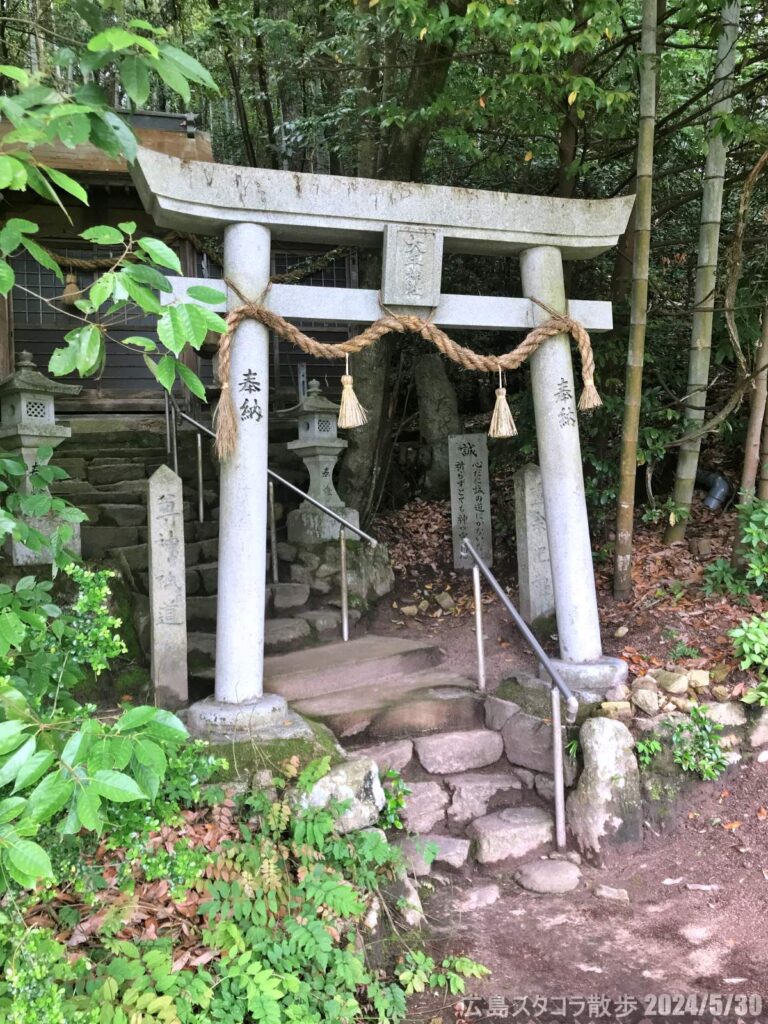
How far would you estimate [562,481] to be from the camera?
5031 millimetres

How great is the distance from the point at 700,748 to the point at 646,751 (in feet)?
1.17

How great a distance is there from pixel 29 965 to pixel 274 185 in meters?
3.96

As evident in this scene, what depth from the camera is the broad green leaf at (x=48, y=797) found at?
162cm

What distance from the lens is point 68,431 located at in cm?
590

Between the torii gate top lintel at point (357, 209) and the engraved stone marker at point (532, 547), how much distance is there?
5.69ft

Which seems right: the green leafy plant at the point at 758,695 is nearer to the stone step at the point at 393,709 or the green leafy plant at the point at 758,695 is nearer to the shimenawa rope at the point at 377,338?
the stone step at the point at 393,709

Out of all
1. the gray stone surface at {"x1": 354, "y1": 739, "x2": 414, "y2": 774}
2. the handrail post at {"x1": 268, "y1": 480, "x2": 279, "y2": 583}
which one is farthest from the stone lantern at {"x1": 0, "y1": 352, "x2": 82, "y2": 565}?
the gray stone surface at {"x1": 354, "y1": 739, "x2": 414, "y2": 774}

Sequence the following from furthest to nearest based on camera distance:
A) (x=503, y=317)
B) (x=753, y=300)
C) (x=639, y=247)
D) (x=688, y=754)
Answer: (x=753, y=300) < (x=639, y=247) < (x=503, y=317) < (x=688, y=754)

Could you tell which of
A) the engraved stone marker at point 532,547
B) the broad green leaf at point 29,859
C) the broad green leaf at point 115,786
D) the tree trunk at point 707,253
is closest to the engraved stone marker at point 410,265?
the engraved stone marker at point 532,547

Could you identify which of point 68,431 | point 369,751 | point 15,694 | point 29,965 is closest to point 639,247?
point 369,751

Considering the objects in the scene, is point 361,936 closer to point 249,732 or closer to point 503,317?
point 249,732

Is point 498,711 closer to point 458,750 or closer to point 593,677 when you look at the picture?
point 458,750

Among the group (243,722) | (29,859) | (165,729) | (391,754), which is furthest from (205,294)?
(391,754)

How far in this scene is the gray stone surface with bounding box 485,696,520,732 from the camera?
4.88 m
